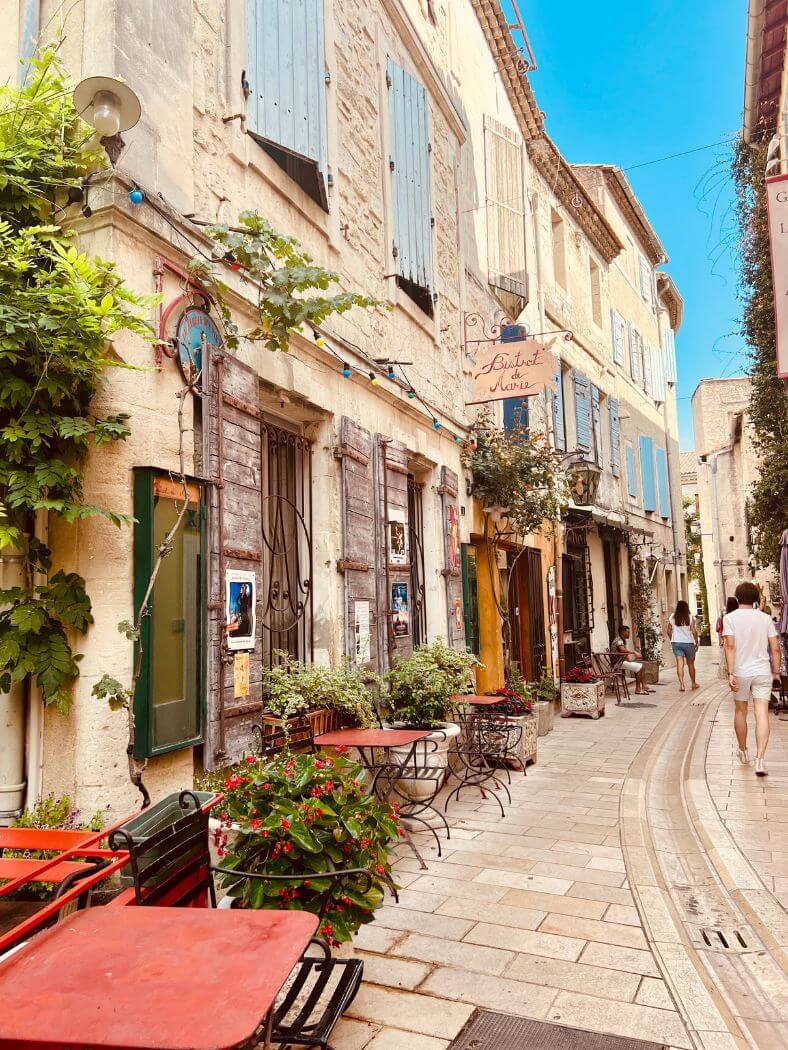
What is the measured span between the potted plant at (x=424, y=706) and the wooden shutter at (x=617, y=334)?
12.2m

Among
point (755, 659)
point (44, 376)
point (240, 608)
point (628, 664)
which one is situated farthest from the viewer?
point (628, 664)

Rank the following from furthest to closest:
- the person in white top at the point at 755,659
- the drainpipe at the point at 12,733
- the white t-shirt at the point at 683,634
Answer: the white t-shirt at the point at 683,634
the person in white top at the point at 755,659
the drainpipe at the point at 12,733

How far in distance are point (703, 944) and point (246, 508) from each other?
3256 millimetres

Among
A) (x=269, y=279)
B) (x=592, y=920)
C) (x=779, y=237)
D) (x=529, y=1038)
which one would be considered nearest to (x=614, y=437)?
(x=779, y=237)

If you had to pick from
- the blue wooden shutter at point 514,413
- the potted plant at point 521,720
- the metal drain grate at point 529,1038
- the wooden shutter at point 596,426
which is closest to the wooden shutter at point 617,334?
the wooden shutter at point 596,426

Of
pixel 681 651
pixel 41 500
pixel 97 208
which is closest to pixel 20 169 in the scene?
pixel 97 208

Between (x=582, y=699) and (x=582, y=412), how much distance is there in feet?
19.7

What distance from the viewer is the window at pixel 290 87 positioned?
5121 mm

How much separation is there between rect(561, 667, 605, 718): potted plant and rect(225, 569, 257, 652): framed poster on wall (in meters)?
7.25

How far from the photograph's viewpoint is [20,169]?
3561 mm

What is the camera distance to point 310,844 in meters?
2.64

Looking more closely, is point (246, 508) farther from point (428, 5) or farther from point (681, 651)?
point (681, 651)

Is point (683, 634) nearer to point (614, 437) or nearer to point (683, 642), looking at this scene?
point (683, 642)

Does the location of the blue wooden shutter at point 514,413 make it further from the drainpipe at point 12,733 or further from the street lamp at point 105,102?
the drainpipe at point 12,733
